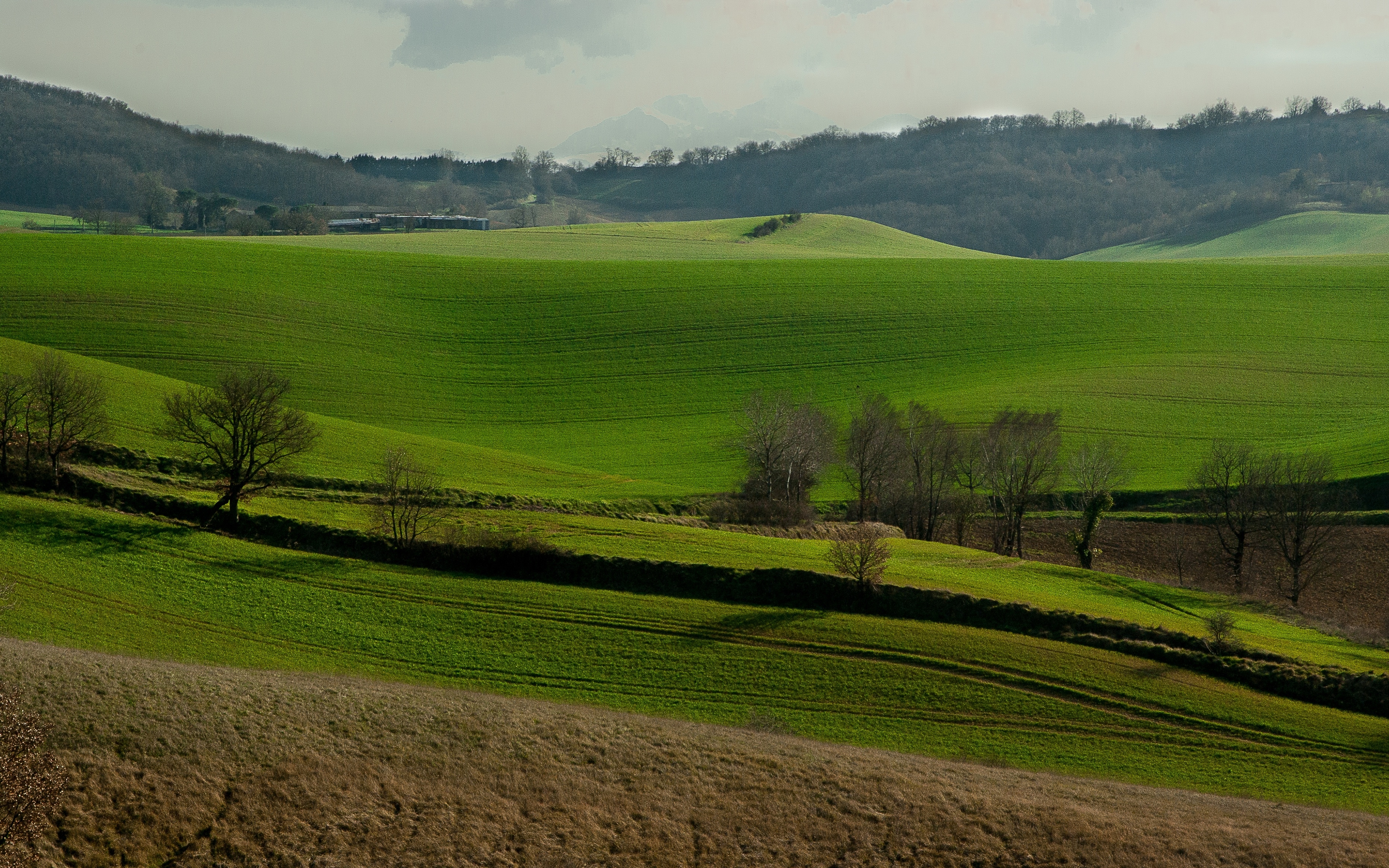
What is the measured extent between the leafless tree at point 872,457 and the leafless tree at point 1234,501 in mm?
17345

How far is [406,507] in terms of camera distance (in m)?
39.4

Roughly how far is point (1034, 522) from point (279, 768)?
47.1 meters

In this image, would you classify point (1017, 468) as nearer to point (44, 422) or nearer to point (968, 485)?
point (968, 485)

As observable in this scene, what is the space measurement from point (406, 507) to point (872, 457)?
2854 cm

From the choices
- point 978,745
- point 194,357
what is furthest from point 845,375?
point 978,745

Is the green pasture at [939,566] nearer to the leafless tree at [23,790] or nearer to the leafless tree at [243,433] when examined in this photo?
the leafless tree at [243,433]

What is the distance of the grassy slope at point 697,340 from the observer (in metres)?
68.8

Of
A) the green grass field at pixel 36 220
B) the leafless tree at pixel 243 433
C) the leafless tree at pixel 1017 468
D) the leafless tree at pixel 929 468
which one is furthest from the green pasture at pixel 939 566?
the green grass field at pixel 36 220

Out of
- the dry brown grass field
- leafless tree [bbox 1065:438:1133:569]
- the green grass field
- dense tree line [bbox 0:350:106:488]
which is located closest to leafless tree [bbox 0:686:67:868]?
the dry brown grass field

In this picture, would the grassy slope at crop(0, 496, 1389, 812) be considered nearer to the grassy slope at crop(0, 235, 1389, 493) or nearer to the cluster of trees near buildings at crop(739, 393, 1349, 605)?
the cluster of trees near buildings at crop(739, 393, 1349, 605)

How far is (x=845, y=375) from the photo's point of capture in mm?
79500

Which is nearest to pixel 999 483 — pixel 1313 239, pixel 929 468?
pixel 929 468

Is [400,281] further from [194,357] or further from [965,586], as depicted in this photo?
[965,586]

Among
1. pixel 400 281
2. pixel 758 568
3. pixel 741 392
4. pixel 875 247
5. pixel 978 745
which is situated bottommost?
pixel 978 745
